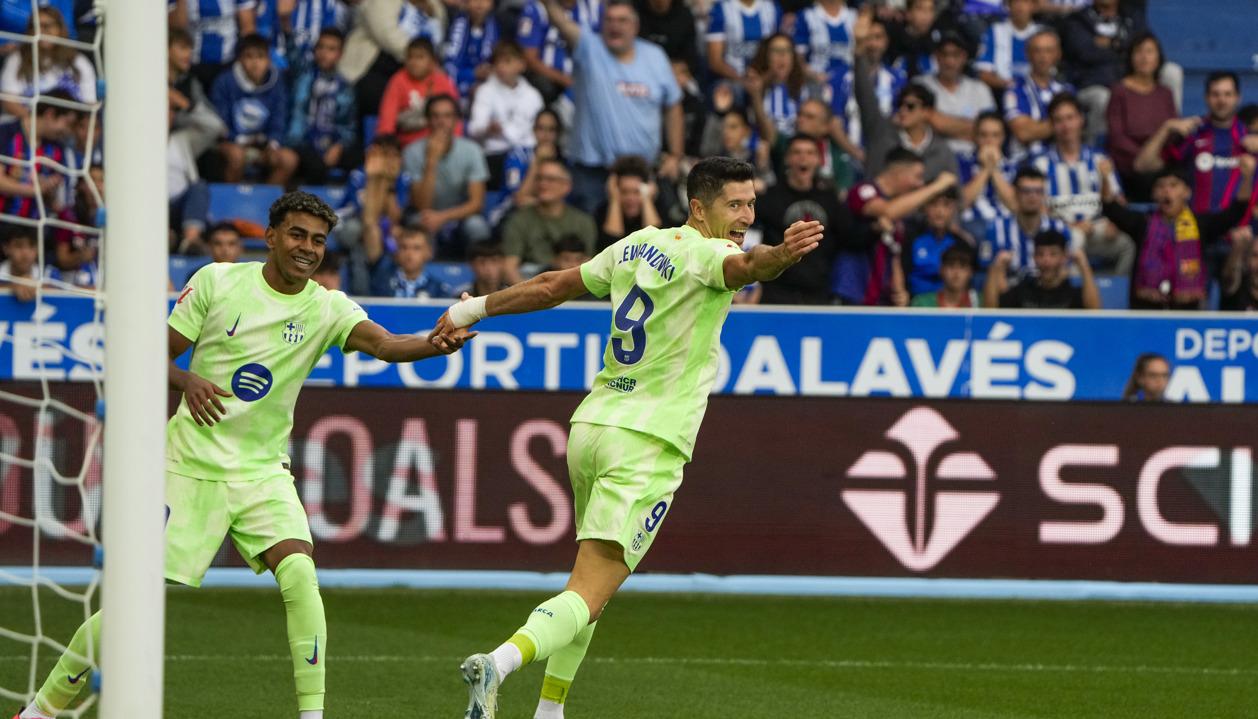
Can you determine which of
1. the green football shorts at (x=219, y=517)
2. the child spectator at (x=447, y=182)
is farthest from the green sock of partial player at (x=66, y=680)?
the child spectator at (x=447, y=182)

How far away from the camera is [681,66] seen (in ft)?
46.5

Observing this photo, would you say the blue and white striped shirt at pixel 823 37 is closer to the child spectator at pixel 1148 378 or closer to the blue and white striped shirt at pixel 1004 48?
the blue and white striped shirt at pixel 1004 48

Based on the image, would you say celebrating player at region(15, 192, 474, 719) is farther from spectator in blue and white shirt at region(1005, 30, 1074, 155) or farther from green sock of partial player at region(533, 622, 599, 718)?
spectator in blue and white shirt at region(1005, 30, 1074, 155)

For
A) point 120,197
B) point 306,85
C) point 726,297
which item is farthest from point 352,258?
point 120,197

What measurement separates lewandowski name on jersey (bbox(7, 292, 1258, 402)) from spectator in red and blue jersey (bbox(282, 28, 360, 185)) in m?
2.98

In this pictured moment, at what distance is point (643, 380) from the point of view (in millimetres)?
6047

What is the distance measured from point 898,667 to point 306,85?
765 cm

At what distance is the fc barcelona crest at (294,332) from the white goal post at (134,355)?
1.61m

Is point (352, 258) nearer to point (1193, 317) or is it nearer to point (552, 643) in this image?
point (1193, 317)

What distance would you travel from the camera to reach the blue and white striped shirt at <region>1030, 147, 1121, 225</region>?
1337cm

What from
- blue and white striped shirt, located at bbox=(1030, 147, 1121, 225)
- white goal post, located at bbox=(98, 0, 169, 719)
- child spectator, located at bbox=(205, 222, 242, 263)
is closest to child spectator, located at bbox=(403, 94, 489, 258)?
child spectator, located at bbox=(205, 222, 242, 263)

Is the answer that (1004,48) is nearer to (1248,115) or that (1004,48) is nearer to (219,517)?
(1248,115)

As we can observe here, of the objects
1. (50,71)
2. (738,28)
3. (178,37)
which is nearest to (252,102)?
(178,37)

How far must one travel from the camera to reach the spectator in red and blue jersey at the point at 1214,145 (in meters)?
13.3
